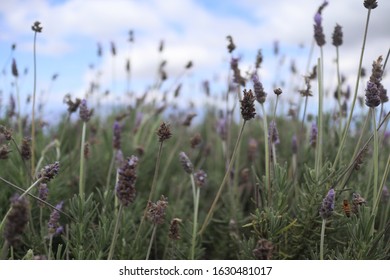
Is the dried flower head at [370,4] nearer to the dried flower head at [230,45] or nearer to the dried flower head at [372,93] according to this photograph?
the dried flower head at [372,93]

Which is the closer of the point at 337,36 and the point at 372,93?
the point at 372,93

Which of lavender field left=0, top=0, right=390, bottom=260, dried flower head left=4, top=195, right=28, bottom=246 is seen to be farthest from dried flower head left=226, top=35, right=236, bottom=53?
dried flower head left=4, top=195, right=28, bottom=246

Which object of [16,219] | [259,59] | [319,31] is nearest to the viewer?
[16,219]

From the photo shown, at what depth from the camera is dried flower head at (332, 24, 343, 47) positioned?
3.97ft

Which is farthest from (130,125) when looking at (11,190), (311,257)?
(311,257)

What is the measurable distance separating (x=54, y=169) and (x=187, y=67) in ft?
3.49

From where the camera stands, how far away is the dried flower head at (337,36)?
1211 millimetres

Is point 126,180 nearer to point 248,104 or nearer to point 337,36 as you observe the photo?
point 248,104

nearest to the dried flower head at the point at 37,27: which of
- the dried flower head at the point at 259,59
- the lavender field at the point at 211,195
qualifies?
the lavender field at the point at 211,195

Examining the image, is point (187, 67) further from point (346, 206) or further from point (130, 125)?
point (346, 206)

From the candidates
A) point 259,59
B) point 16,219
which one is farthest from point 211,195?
point 16,219

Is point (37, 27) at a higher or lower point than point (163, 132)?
higher

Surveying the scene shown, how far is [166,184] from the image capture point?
5.90 feet

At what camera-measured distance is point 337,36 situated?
121 cm
